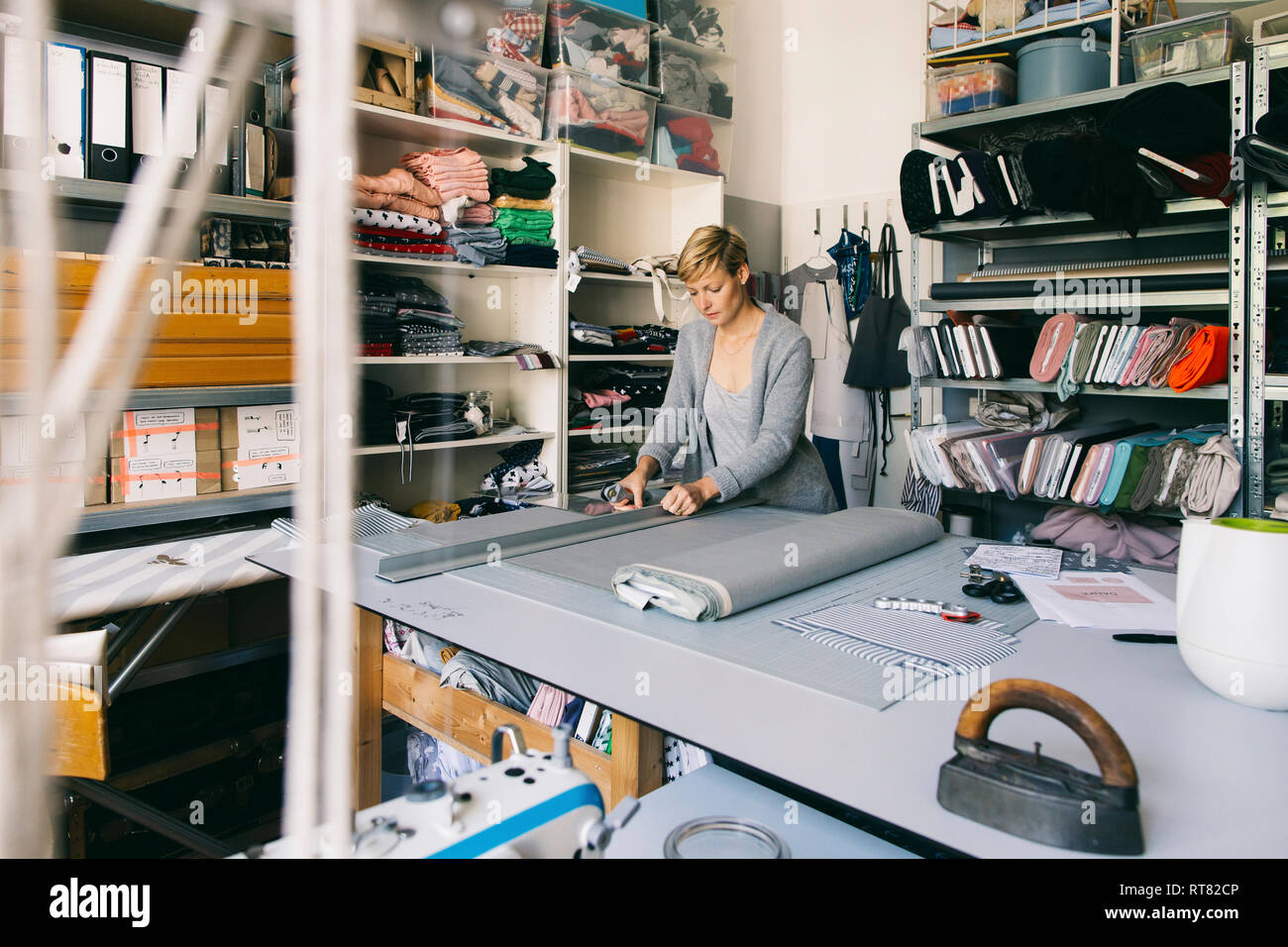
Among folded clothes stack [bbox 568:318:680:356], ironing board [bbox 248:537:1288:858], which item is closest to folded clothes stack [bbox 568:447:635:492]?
folded clothes stack [bbox 568:318:680:356]

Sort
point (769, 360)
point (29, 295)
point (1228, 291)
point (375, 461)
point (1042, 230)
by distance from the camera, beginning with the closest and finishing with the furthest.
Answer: point (29, 295) < point (769, 360) < point (1228, 291) < point (375, 461) < point (1042, 230)

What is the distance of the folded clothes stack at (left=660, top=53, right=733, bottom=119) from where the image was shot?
147 inches

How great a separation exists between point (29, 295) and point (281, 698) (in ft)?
7.89

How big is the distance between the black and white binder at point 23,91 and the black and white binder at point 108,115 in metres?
2.17

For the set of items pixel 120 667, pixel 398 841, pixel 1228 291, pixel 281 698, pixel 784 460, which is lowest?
pixel 281 698

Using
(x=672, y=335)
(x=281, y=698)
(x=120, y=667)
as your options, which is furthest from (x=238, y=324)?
(x=672, y=335)

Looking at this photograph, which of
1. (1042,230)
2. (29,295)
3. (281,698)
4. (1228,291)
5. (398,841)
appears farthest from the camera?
(1042,230)

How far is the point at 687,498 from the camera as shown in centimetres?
188

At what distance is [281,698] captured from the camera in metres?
2.46

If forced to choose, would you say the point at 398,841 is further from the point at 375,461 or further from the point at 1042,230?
the point at 1042,230

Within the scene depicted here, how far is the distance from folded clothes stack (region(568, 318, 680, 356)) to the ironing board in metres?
2.19

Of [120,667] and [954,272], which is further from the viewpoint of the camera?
[954,272]


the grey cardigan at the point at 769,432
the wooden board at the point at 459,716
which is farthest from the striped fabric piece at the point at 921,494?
the wooden board at the point at 459,716

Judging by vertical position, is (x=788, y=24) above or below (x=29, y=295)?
above
